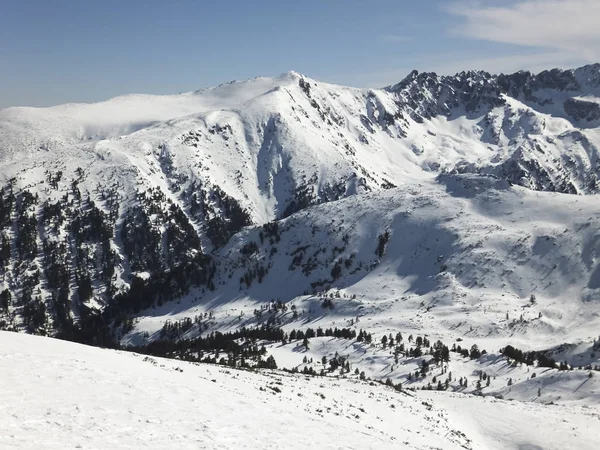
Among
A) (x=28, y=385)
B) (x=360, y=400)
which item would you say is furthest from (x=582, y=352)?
(x=28, y=385)

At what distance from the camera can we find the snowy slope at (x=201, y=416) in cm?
2469

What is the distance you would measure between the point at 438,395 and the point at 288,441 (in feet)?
166

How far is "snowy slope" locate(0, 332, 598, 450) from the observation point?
2469cm

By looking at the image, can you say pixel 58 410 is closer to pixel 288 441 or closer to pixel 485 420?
pixel 288 441

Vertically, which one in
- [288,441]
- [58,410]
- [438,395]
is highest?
[58,410]

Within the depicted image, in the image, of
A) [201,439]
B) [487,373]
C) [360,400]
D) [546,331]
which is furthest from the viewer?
[546,331]

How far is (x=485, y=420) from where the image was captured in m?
56.6

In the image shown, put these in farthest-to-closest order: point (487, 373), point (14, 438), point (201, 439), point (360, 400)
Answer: point (487, 373)
point (360, 400)
point (201, 439)
point (14, 438)

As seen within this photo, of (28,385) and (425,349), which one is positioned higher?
(28,385)

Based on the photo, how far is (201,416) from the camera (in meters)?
29.5

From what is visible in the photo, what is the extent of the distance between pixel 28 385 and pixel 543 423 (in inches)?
1977

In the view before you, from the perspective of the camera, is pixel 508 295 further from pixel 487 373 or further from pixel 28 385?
pixel 28 385

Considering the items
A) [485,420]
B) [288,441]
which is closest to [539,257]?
[485,420]

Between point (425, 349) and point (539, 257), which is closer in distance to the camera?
point (425, 349)
